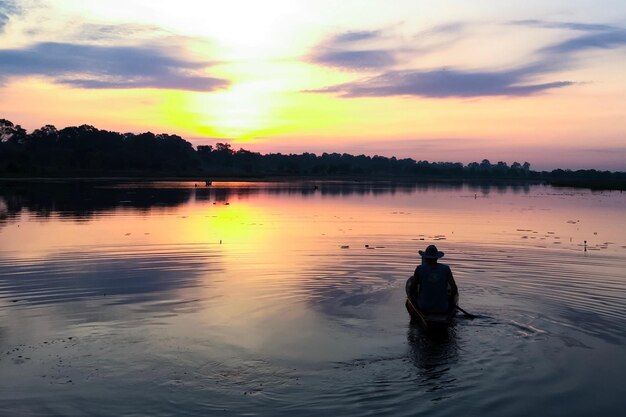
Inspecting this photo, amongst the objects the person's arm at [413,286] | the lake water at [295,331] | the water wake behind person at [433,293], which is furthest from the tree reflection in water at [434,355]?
the person's arm at [413,286]

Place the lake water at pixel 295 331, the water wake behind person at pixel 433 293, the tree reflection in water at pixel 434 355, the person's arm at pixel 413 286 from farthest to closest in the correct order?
the person's arm at pixel 413 286, the water wake behind person at pixel 433 293, the tree reflection in water at pixel 434 355, the lake water at pixel 295 331

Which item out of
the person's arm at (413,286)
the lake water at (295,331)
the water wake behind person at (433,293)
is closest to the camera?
the lake water at (295,331)

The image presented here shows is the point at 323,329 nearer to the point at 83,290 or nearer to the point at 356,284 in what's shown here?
the point at 356,284

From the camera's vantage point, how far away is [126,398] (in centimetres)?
913

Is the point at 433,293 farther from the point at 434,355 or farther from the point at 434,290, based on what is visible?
the point at 434,355

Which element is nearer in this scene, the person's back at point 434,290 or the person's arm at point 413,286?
the person's back at point 434,290

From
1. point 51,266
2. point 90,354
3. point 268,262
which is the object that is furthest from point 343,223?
point 90,354

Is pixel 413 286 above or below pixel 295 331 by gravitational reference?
above

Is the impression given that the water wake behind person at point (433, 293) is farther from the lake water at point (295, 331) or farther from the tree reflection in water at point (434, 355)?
the lake water at point (295, 331)

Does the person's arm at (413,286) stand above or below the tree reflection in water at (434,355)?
above

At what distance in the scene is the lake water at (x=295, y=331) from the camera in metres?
9.30

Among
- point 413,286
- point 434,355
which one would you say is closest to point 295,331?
point 413,286

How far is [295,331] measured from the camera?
13.2 m

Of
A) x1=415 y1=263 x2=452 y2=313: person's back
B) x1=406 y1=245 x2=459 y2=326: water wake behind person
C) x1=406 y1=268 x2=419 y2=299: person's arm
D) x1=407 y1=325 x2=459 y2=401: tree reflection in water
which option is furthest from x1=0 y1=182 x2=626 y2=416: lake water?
x1=406 y1=268 x2=419 y2=299: person's arm
